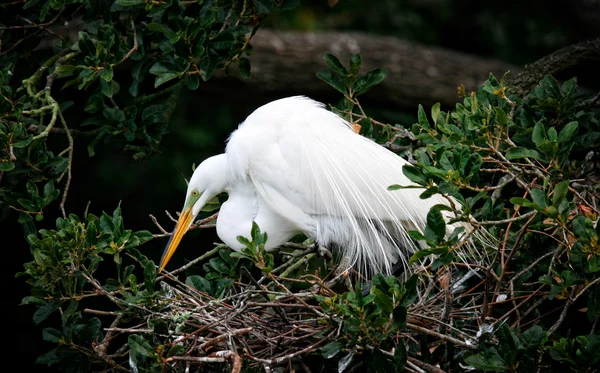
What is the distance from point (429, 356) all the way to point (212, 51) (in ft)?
4.23

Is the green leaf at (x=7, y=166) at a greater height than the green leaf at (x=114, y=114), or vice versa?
the green leaf at (x=114, y=114)

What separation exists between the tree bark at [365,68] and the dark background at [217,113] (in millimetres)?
121

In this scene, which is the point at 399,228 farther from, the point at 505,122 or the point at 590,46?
the point at 590,46

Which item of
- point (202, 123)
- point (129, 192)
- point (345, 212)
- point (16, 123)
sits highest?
point (16, 123)

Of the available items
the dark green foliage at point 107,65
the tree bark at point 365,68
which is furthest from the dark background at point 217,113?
the dark green foliage at point 107,65

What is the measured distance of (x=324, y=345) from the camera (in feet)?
7.16

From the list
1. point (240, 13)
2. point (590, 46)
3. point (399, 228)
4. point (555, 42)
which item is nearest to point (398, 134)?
point (399, 228)

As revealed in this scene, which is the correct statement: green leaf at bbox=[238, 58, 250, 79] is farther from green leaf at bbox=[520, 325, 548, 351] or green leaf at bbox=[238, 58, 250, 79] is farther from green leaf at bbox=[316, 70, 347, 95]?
green leaf at bbox=[520, 325, 548, 351]

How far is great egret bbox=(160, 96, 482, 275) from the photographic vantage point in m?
2.64

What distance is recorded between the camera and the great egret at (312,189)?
264 cm

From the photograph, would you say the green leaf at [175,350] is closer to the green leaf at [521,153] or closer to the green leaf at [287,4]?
the green leaf at [521,153]

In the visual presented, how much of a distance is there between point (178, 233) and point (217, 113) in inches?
109

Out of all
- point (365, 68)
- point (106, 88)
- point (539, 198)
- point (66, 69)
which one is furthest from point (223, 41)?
point (365, 68)

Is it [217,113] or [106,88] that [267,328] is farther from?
[217,113]
